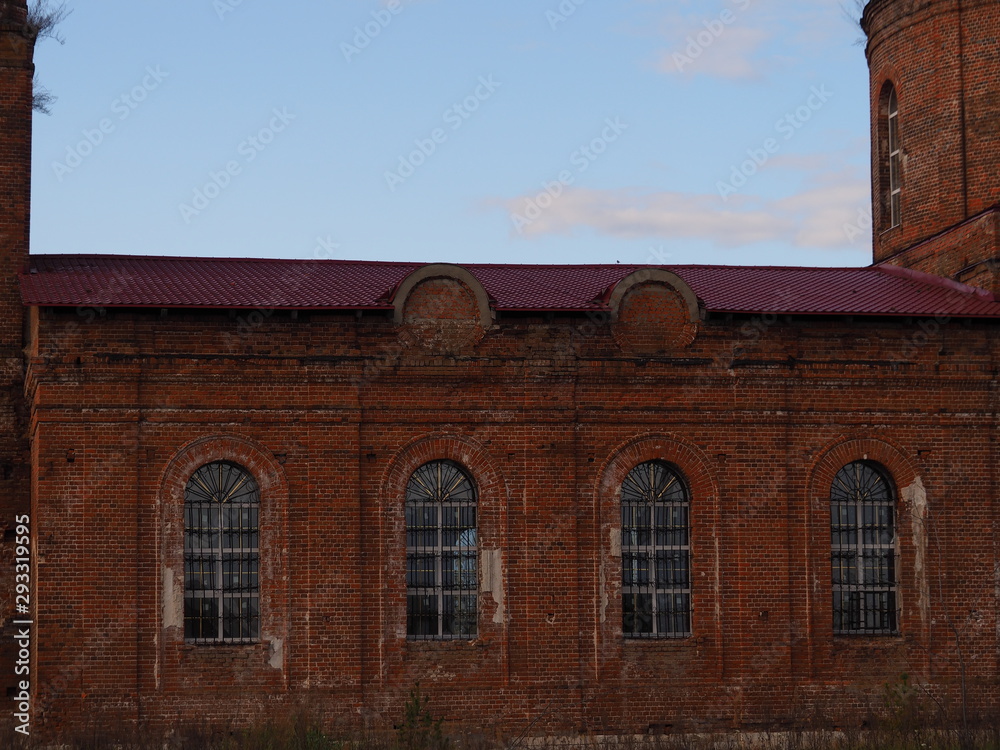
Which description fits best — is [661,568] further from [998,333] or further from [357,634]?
[998,333]

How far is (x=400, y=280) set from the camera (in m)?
20.8

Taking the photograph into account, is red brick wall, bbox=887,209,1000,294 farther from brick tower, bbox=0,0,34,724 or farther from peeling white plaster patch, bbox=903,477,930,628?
brick tower, bbox=0,0,34,724

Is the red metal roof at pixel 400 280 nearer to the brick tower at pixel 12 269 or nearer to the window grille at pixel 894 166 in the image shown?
the brick tower at pixel 12 269

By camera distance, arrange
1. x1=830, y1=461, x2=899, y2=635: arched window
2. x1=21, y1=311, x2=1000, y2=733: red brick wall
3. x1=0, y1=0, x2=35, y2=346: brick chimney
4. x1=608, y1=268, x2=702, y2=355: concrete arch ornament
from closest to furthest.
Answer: x1=21, y1=311, x2=1000, y2=733: red brick wall → x1=608, y1=268, x2=702, y2=355: concrete arch ornament → x1=830, y1=461, x2=899, y2=635: arched window → x1=0, y1=0, x2=35, y2=346: brick chimney

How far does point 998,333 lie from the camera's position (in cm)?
2125

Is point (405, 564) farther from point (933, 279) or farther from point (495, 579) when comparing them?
point (933, 279)

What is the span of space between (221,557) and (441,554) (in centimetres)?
296

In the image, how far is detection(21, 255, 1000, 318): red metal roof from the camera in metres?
19.8

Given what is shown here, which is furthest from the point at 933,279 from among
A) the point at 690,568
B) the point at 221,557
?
the point at 221,557

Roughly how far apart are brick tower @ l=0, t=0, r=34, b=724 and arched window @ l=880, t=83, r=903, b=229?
14335 mm

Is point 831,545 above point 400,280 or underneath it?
underneath

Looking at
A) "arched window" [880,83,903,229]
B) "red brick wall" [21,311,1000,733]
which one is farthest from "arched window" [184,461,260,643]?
"arched window" [880,83,903,229]

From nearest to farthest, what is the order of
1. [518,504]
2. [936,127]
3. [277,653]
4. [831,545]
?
[277,653] < [518,504] < [831,545] < [936,127]

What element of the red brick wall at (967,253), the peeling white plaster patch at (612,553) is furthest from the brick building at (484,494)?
the red brick wall at (967,253)
